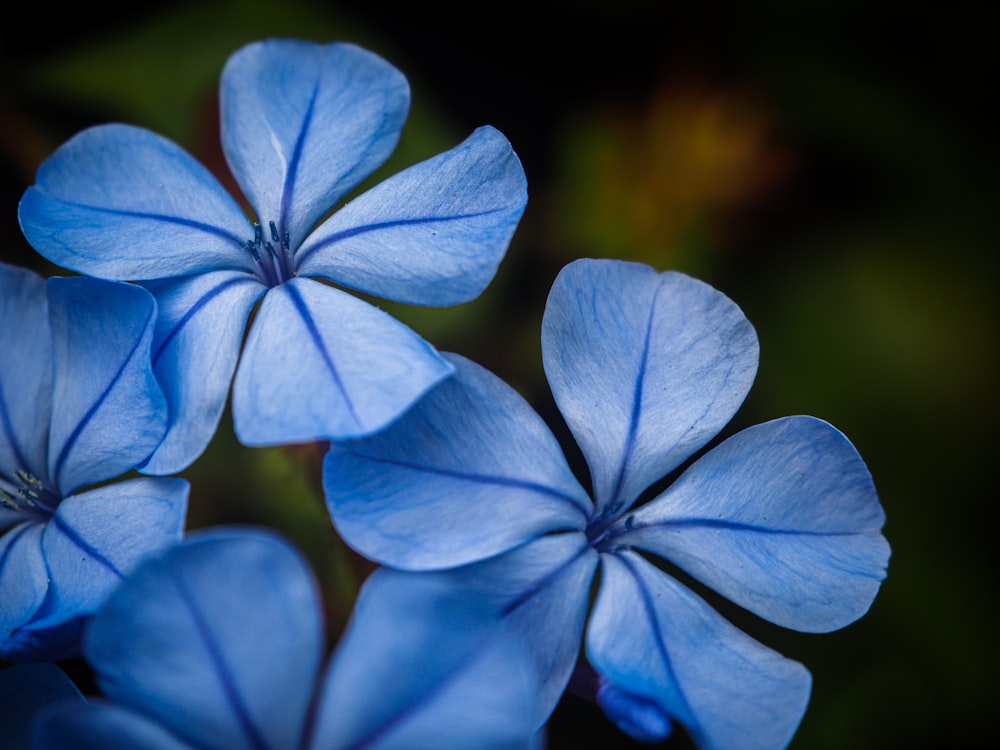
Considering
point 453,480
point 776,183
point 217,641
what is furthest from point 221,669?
point 776,183

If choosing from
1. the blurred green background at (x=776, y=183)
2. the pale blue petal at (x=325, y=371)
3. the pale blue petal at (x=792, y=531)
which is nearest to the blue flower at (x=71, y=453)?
the pale blue petal at (x=325, y=371)

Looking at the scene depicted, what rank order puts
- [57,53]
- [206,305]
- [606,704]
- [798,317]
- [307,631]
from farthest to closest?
[798,317] → [57,53] → [206,305] → [606,704] → [307,631]

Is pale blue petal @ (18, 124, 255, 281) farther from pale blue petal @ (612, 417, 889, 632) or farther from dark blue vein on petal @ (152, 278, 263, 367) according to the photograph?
pale blue petal @ (612, 417, 889, 632)

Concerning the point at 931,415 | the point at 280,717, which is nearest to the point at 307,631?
the point at 280,717

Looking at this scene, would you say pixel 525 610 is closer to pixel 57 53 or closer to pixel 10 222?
pixel 10 222

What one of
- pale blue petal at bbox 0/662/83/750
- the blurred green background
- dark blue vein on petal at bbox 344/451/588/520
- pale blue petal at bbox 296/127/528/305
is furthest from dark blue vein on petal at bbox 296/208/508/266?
the blurred green background

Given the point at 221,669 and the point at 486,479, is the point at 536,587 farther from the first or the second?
the point at 221,669
